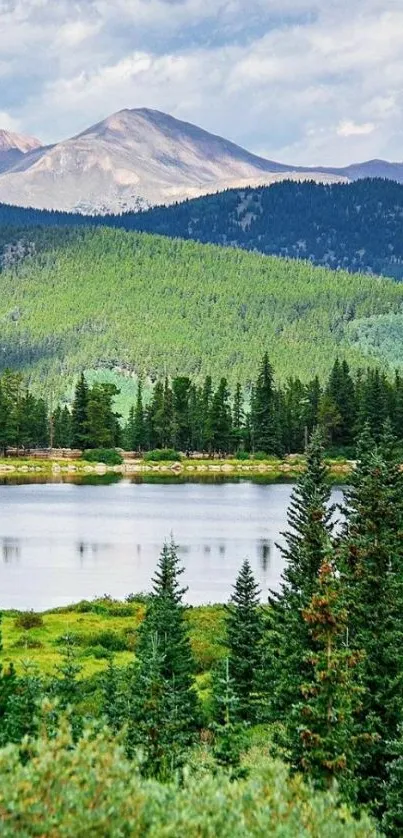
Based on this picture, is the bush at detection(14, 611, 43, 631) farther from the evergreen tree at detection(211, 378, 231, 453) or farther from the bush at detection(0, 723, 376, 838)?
the evergreen tree at detection(211, 378, 231, 453)

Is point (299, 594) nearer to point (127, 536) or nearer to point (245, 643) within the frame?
point (245, 643)

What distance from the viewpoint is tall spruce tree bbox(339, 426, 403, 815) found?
30078 mm

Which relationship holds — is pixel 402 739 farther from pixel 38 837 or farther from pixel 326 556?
pixel 38 837

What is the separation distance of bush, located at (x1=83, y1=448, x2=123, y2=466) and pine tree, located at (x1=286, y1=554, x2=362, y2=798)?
144497mm

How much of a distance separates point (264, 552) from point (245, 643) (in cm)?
4753

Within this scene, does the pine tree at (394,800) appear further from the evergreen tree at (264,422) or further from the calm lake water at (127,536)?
the evergreen tree at (264,422)

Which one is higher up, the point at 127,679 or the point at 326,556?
the point at 326,556

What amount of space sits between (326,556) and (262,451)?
145 metres

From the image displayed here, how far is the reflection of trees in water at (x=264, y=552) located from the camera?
268 feet

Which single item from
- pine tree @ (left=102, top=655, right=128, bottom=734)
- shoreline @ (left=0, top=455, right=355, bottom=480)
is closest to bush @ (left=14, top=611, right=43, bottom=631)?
pine tree @ (left=102, top=655, right=128, bottom=734)

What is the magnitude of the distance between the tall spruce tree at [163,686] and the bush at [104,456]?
131 m

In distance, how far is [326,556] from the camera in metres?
33.1

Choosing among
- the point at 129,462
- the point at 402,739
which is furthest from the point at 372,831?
the point at 129,462

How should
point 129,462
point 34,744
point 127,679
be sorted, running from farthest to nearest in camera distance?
point 129,462, point 127,679, point 34,744
